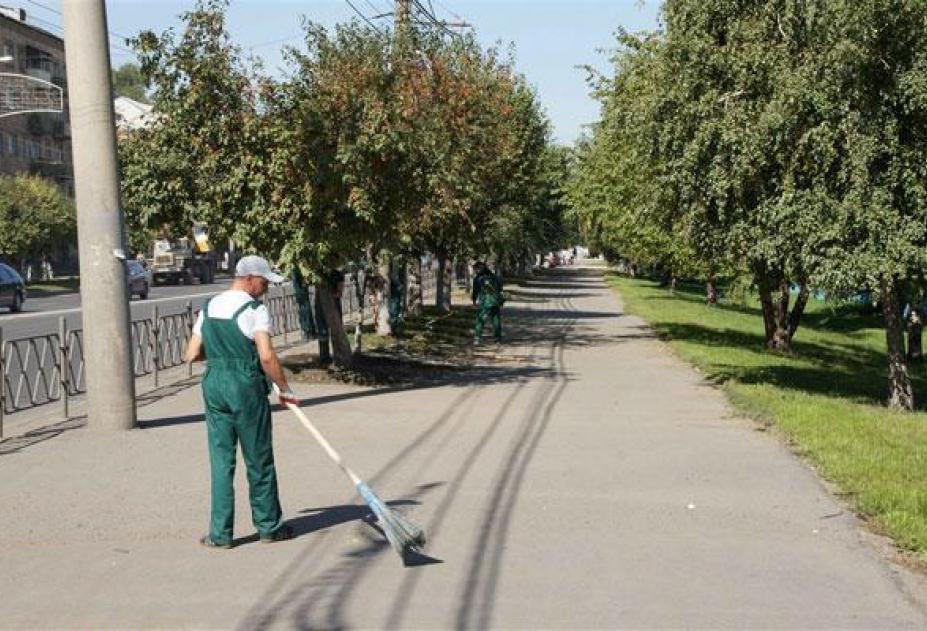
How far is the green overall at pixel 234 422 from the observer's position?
599 cm

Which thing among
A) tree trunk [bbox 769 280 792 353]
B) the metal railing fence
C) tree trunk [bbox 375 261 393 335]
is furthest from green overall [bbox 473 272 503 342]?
tree trunk [bbox 769 280 792 353]

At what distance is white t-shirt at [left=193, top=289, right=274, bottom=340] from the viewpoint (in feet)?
19.6

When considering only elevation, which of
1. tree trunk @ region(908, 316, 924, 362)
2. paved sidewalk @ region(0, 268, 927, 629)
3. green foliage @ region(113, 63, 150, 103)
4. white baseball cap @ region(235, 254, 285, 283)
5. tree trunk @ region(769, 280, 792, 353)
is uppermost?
green foliage @ region(113, 63, 150, 103)

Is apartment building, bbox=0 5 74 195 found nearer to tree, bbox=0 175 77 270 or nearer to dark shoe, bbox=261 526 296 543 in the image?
tree, bbox=0 175 77 270

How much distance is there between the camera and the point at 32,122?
6756 cm

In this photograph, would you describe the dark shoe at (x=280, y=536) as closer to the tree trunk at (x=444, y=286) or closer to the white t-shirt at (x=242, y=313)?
the white t-shirt at (x=242, y=313)

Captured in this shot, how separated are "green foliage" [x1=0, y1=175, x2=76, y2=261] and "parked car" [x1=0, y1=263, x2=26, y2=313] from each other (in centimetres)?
1905

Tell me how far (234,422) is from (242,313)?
0.60 m

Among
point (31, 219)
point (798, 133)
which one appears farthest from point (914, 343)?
point (31, 219)

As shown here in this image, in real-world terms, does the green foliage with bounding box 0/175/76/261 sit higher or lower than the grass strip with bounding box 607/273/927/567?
higher

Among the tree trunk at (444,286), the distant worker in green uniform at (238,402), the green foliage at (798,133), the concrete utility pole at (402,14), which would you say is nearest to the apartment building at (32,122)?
the tree trunk at (444,286)

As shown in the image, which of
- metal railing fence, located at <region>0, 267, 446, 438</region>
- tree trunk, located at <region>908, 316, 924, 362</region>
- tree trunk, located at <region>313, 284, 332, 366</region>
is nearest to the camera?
metal railing fence, located at <region>0, 267, 446, 438</region>

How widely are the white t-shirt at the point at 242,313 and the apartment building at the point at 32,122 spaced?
198 feet

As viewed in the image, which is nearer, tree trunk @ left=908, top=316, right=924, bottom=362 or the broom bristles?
the broom bristles
